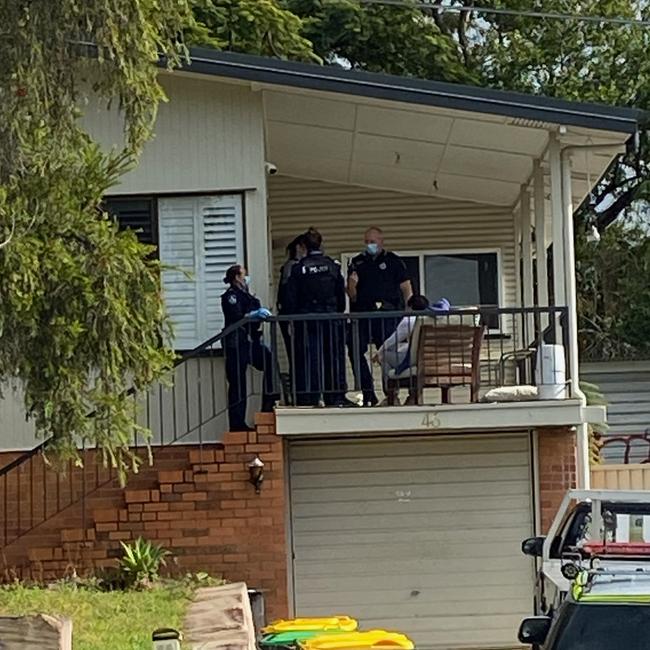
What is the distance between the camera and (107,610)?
442 inches

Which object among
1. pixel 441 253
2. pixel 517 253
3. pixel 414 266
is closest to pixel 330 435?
pixel 414 266

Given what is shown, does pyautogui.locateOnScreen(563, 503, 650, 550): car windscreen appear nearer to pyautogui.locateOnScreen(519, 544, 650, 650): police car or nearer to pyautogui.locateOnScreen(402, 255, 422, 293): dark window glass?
pyautogui.locateOnScreen(519, 544, 650, 650): police car

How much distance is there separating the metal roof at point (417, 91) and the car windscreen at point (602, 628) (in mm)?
7038

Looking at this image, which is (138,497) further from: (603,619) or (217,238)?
(603,619)

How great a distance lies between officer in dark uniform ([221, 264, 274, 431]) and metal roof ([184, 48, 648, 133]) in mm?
1869

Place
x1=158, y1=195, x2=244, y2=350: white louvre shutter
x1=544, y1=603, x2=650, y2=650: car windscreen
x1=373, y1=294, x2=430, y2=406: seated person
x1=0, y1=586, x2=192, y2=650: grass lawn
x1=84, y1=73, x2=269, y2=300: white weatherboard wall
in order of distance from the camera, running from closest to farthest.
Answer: x1=544, y1=603, x2=650, y2=650: car windscreen, x1=0, y1=586, x2=192, y2=650: grass lawn, x1=373, y1=294, x2=430, y2=406: seated person, x1=84, y1=73, x2=269, y2=300: white weatherboard wall, x1=158, y1=195, x2=244, y2=350: white louvre shutter

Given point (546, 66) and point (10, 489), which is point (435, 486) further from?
point (546, 66)

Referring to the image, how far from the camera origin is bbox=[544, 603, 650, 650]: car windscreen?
19.8 ft

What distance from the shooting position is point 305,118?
1445cm

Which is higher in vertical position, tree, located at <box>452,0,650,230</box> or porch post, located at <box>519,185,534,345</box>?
tree, located at <box>452,0,650,230</box>

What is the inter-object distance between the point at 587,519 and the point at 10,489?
5679 mm

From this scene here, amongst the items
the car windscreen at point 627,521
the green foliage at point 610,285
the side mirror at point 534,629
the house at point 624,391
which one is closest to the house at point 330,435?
the car windscreen at point 627,521

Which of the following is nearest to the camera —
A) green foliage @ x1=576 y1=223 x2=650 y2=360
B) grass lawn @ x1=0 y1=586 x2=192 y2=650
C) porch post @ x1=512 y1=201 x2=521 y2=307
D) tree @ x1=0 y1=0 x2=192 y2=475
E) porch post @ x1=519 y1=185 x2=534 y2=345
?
tree @ x1=0 y1=0 x2=192 y2=475

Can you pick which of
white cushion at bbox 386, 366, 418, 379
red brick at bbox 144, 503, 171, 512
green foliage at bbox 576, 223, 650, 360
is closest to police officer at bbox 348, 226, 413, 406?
white cushion at bbox 386, 366, 418, 379
